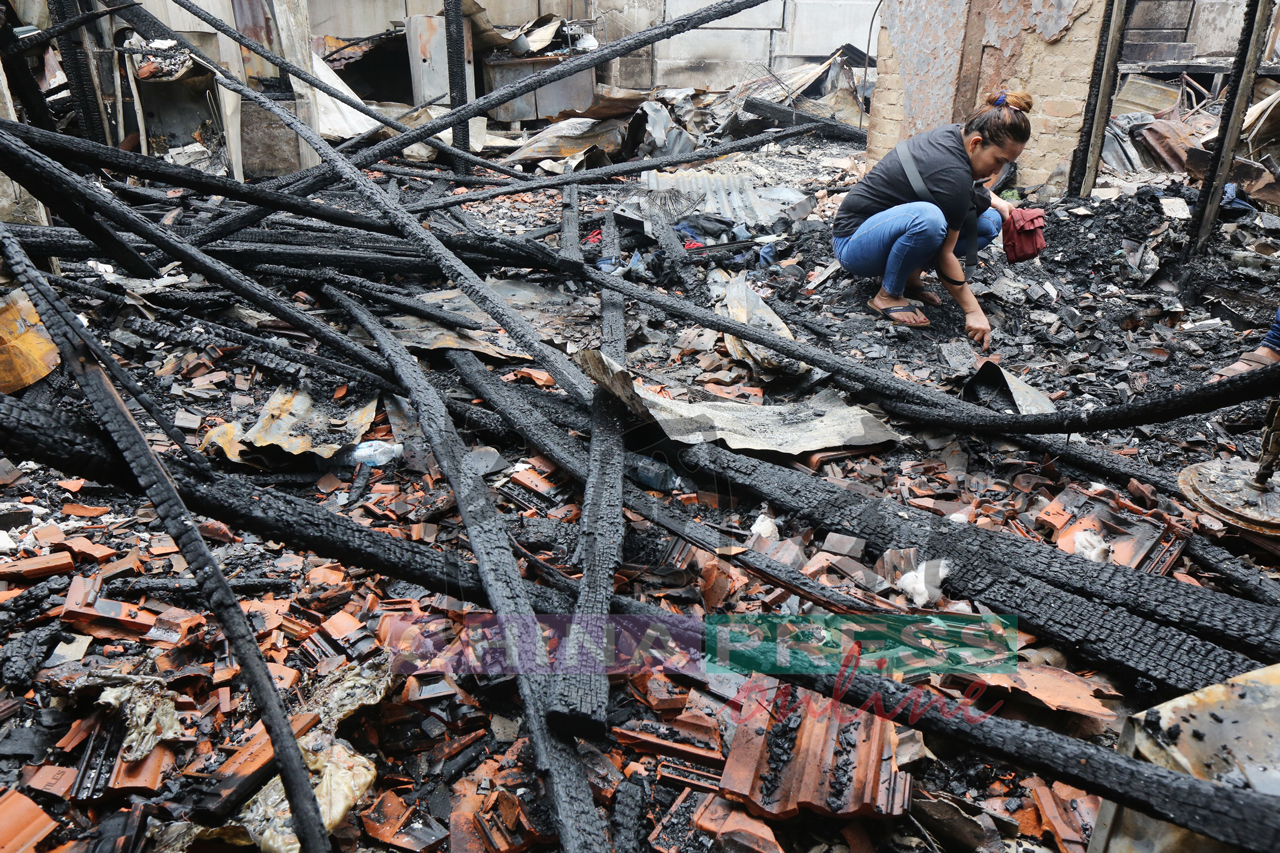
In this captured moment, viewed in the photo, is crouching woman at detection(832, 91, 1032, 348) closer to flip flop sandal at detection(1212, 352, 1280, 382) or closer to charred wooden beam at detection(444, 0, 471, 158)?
flip flop sandal at detection(1212, 352, 1280, 382)

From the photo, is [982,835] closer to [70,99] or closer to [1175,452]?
[1175,452]

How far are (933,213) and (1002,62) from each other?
11.0ft

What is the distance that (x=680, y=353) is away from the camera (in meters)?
4.36

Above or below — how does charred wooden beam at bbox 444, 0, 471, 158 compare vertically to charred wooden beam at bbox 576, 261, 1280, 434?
above

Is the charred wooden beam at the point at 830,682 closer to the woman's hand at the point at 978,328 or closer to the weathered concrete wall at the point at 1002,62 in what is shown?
the woman's hand at the point at 978,328

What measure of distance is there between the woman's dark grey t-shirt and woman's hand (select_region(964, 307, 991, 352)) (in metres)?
0.54

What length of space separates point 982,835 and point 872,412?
2.12 meters

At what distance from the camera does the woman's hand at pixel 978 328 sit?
174 inches

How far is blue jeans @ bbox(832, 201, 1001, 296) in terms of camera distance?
4.32 metres

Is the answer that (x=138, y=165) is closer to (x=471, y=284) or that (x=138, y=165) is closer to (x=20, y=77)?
(x=471, y=284)

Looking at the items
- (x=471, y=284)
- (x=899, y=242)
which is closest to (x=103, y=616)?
(x=471, y=284)

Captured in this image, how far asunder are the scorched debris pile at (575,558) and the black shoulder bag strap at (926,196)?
46 centimetres

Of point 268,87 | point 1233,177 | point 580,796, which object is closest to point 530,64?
point 268,87

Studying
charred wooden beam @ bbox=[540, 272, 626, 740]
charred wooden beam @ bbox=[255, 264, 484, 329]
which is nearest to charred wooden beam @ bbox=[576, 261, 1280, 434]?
charred wooden beam @ bbox=[255, 264, 484, 329]
